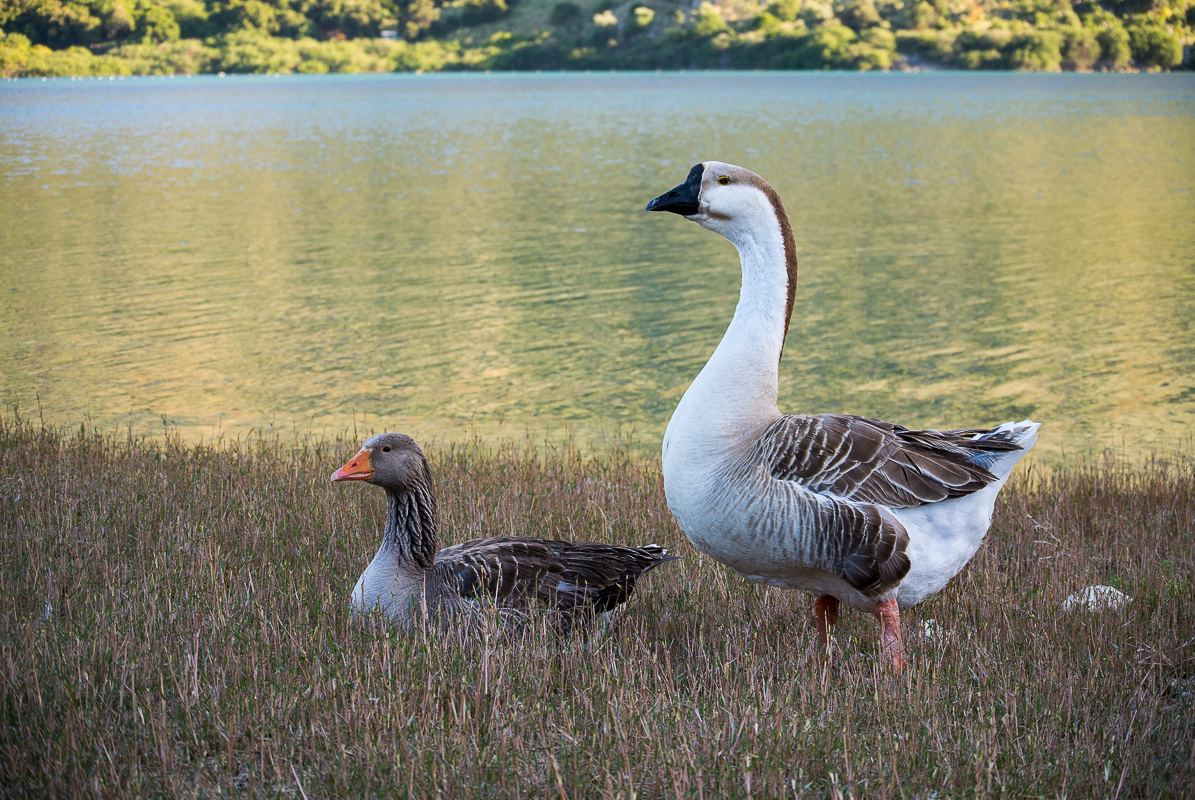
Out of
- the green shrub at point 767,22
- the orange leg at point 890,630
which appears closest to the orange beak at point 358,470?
the orange leg at point 890,630

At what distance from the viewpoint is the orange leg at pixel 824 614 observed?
5285mm

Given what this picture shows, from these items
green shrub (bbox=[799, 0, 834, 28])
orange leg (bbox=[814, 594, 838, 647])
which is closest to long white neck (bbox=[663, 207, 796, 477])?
orange leg (bbox=[814, 594, 838, 647])

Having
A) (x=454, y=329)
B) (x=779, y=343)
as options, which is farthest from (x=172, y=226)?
(x=779, y=343)

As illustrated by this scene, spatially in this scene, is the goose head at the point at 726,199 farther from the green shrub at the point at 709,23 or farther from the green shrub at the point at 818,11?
the green shrub at the point at 709,23

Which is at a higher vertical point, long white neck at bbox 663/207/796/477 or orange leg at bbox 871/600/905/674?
long white neck at bbox 663/207/796/477

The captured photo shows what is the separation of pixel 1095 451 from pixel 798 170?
35008mm

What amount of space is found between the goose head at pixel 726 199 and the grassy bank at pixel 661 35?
115907mm

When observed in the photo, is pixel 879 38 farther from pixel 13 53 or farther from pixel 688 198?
pixel 688 198

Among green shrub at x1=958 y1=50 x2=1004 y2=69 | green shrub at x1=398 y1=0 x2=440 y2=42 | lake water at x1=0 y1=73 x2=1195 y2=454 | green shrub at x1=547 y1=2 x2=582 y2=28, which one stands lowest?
lake water at x1=0 y1=73 x2=1195 y2=454

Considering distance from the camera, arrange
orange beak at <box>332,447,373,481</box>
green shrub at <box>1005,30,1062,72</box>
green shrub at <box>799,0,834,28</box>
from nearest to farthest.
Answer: orange beak at <box>332,447,373,481</box>, green shrub at <box>1005,30,1062,72</box>, green shrub at <box>799,0,834,28</box>

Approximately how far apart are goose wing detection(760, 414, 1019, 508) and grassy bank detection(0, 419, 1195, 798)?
0.83 meters

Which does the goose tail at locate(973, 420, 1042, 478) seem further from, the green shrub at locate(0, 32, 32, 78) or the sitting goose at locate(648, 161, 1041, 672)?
the green shrub at locate(0, 32, 32, 78)

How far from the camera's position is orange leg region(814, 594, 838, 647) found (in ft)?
17.3

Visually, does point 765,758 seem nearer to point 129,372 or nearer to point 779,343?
point 779,343
